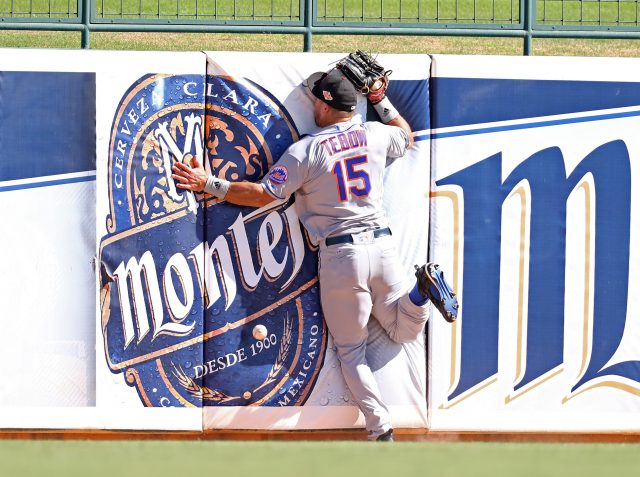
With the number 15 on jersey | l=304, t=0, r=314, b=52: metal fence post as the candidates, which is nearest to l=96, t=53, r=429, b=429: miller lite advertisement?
the number 15 on jersey

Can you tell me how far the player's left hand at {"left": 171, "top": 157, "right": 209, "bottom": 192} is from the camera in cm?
612

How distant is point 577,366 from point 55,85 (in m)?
3.67

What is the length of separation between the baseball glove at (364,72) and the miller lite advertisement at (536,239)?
0.41 m

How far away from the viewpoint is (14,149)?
6.17m

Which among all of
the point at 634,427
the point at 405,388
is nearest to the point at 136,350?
the point at 405,388

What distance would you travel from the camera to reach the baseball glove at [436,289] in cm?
592

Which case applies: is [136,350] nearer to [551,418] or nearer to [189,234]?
[189,234]

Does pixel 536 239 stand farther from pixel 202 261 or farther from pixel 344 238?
pixel 202 261

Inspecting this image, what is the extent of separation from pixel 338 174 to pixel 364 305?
2.64 feet

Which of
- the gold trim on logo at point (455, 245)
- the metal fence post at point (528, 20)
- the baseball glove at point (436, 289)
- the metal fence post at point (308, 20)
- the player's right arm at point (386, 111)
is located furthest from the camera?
the metal fence post at point (528, 20)

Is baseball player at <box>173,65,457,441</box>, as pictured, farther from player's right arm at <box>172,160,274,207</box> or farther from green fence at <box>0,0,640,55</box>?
green fence at <box>0,0,640,55</box>

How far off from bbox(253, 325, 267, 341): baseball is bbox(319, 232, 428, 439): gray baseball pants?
15.1 inches

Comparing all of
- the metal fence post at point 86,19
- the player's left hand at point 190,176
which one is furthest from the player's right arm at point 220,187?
the metal fence post at point 86,19

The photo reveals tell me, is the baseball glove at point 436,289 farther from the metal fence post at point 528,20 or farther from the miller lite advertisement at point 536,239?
the metal fence post at point 528,20
